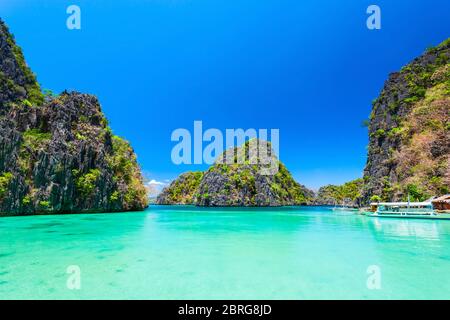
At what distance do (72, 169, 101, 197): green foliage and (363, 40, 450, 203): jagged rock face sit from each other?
42.6 meters

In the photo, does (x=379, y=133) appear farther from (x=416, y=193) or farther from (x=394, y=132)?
(x=416, y=193)

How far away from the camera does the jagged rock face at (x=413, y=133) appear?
98.0 ft

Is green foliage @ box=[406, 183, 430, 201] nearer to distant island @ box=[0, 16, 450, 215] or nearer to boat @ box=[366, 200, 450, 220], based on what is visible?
distant island @ box=[0, 16, 450, 215]

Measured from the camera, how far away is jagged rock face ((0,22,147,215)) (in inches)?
1342

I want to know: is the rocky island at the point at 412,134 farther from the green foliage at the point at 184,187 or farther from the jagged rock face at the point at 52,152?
the green foliage at the point at 184,187

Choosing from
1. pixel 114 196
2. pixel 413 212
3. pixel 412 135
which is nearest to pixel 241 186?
pixel 114 196

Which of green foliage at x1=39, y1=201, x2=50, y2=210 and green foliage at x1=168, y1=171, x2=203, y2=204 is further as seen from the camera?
green foliage at x1=168, y1=171, x2=203, y2=204

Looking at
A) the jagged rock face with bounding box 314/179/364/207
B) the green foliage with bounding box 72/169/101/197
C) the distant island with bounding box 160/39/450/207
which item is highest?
the distant island with bounding box 160/39/450/207

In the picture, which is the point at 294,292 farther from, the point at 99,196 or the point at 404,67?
the point at 404,67

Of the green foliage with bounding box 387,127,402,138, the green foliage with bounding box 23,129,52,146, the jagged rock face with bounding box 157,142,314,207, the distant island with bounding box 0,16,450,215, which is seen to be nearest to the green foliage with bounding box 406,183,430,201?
the distant island with bounding box 0,16,450,215

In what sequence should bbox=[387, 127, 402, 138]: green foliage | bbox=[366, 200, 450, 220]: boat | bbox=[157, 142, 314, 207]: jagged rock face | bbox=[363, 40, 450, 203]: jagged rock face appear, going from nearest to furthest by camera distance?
1. bbox=[366, 200, 450, 220]: boat
2. bbox=[363, 40, 450, 203]: jagged rock face
3. bbox=[387, 127, 402, 138]: green foliage
4. bbox=[157, 142, 314, 207]: jagged rock face

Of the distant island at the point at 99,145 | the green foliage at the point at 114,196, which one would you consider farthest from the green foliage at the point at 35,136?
the green foliage at the point at 114,196

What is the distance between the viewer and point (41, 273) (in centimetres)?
798
